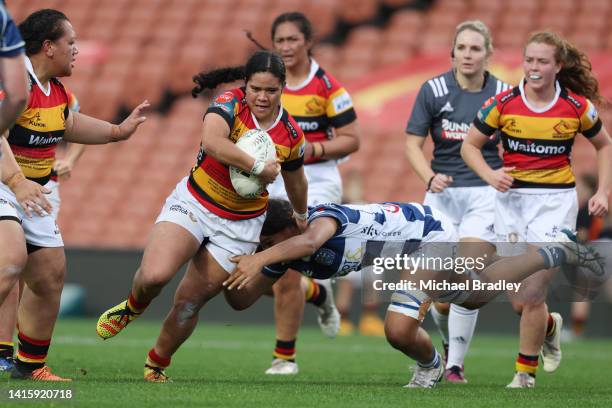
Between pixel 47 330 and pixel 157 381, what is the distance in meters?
0.69

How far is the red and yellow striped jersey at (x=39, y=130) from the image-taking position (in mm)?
5754

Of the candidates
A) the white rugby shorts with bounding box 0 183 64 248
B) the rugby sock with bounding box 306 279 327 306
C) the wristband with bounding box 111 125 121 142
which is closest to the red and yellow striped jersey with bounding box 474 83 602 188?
the rugby sock with bounding box 306 279 327 306

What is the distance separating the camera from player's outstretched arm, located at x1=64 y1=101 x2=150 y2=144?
6.14m

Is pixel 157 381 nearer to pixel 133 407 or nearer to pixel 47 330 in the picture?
pixel 47 330

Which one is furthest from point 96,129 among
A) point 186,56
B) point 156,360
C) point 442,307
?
point 186,56

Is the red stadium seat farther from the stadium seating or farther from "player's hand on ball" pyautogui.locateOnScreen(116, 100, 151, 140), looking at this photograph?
"player's hand on ball" pyautogui.locateOnScreen(116, 100, 151, 140)

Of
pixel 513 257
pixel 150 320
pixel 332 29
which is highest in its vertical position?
pixel 332 29

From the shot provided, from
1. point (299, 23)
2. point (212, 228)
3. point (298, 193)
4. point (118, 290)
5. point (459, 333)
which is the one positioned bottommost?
point (118, 290)

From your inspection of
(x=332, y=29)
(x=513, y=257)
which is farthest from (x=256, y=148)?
(x=332, y=29)

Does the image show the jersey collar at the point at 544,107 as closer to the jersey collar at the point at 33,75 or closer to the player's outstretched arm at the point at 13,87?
the jersey collar at the point at 33,75

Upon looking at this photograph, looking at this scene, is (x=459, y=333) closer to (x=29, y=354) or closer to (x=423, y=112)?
(x=423, y=112)

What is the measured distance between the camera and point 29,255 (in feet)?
19.0

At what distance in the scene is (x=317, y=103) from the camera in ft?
25.4

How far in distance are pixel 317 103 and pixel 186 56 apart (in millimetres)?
9973
